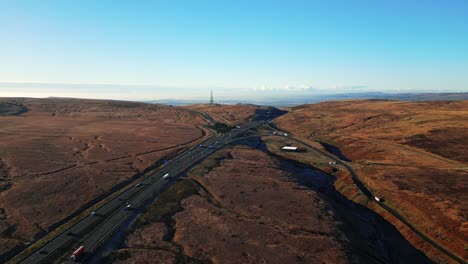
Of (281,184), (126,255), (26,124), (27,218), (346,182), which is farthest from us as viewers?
(26,124)

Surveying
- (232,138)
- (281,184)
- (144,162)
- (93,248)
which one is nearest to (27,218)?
(93,248)

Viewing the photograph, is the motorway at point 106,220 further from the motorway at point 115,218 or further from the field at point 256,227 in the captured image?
the field at point 256,227

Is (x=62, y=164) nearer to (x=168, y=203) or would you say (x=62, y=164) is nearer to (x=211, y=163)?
(x=168, y=203)

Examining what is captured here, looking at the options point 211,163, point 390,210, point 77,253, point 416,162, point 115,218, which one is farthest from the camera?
point 416,162

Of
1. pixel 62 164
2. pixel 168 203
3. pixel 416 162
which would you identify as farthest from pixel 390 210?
pixel 62 164

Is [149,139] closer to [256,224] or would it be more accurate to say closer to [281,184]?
[281,184]

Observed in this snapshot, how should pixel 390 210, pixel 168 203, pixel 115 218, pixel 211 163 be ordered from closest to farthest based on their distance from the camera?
1. pixel 115 218
2. pixel 168 203
3. pixel 390 210
4. pixel 211 163
